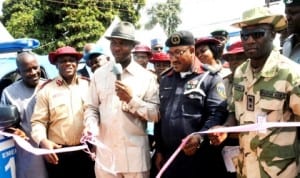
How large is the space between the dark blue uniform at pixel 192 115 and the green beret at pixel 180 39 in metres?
→ 0.24

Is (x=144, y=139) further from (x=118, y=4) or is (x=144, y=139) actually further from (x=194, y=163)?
(x=118, y=4)

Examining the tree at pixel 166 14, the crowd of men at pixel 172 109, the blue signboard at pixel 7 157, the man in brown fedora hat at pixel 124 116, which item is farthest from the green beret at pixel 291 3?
the tree at pixel 166 14

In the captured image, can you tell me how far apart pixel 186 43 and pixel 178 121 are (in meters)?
0.57

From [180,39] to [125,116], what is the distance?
2.44 feet

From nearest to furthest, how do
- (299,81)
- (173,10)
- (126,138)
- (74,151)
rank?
(299,81)
(126,138)
(74,151)
(173,10)

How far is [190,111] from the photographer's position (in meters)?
3.08

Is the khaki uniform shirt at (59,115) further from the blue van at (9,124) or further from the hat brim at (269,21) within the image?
the hat brim at (269,21)

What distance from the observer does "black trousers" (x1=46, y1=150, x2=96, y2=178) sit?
358 cm

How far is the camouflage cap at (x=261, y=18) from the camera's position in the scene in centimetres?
261

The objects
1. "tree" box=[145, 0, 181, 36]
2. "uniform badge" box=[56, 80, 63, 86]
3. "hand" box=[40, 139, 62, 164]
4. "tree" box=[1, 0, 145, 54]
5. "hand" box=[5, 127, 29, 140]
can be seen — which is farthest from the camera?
"tree" box=[145, 0, 181, 36]

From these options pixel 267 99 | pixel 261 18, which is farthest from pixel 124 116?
pixel 261 18

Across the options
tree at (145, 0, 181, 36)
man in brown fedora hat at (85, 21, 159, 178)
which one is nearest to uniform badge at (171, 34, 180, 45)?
man in brown fedora hat at (85, 21, 159, 178)

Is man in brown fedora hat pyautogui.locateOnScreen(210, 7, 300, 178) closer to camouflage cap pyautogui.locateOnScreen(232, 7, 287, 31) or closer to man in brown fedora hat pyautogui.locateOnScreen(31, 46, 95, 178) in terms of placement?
camouflage cap pyautogui.locateOnScreen(232, 7, 287, 31)

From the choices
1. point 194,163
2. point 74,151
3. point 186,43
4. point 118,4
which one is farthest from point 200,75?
point 118,4
